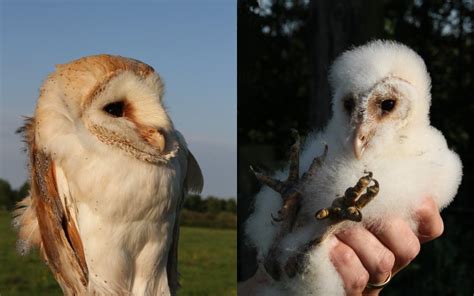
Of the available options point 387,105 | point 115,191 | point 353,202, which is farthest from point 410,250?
point 115,191

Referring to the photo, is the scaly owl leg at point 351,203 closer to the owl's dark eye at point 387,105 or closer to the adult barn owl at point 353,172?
the adult barn owl at point 353,172

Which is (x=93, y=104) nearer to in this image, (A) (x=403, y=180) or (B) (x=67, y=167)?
(B) (x=67, y=167)

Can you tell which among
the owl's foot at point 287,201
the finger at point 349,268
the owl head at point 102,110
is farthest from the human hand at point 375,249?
the owl head at point 102,110

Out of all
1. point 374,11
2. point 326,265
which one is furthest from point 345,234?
point 374,11

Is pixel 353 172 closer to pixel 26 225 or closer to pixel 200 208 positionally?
pixel 200 208

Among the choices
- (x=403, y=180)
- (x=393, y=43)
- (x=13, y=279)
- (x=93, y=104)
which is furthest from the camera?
(x=393, y=43)
